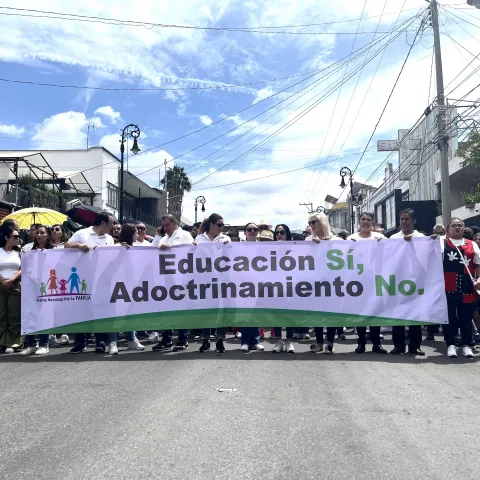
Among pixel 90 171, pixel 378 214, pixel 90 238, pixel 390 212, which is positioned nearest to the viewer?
pixel 90 238

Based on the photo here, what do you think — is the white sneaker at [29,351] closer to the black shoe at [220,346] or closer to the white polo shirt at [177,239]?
the white polo shirt at [177,239]

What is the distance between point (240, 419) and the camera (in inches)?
172

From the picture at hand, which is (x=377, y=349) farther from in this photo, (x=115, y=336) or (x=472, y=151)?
(x=472, y=151)

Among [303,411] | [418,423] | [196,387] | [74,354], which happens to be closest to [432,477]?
[418,423]

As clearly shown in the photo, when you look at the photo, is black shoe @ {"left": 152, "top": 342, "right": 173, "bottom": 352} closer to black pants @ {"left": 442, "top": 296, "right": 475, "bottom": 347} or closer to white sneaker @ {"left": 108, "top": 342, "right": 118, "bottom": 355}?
white sneaker @ {"left": 108, "top": 342, "right": 118, "bottom": 355}

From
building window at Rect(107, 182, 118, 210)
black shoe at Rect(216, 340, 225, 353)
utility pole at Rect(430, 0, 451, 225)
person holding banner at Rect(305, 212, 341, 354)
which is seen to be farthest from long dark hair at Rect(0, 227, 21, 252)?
building window at Rect(107, 182, 118, 210)

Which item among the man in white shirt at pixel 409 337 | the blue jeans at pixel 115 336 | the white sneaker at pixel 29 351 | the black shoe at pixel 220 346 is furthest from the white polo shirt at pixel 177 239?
the man in white shirt at pixel 409 337

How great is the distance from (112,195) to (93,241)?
3722 cm

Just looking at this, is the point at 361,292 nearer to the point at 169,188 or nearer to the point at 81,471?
the point at 81,471

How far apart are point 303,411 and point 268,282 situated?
338 centimetres

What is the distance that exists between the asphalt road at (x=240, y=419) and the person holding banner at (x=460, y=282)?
534 mm

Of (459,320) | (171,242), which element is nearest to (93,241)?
(171,242)

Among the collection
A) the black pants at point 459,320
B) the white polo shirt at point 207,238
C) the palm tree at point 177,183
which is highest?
the palm tree at point 177,183

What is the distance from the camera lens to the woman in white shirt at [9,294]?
7863mm
